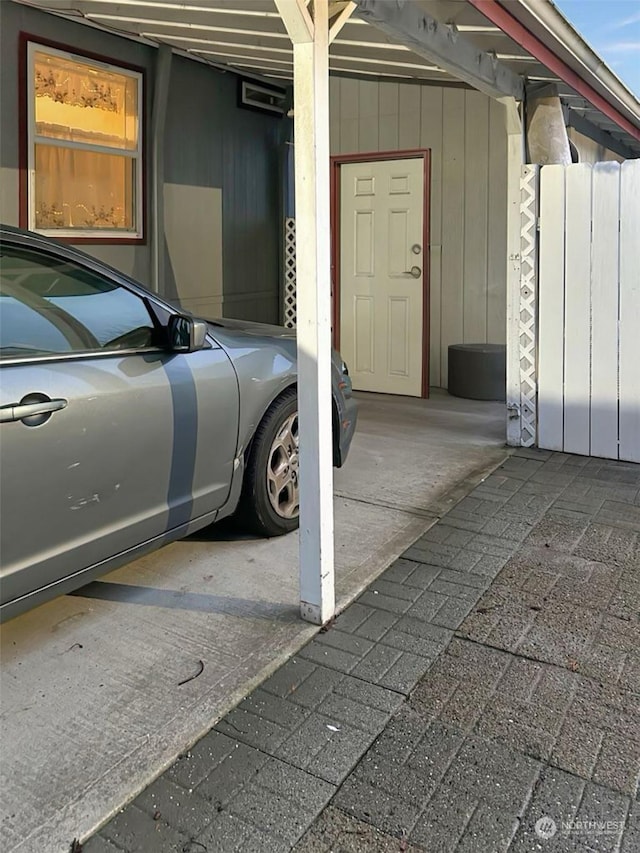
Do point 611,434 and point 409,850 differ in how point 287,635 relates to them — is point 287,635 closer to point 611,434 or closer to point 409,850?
point 409,850

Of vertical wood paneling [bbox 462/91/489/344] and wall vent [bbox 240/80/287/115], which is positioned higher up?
wall vent [bbox 240/80/287/115]

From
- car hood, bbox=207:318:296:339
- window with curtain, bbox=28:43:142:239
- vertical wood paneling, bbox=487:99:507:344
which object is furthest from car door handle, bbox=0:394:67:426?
vertical wood paneling, bbox=487:99:507:344

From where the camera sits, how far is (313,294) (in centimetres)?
278

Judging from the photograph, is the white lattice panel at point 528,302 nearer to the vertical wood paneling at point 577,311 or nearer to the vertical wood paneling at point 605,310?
the vertical wood paneling at point 577,311

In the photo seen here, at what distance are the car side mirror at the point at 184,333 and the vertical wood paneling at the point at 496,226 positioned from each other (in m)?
4.72

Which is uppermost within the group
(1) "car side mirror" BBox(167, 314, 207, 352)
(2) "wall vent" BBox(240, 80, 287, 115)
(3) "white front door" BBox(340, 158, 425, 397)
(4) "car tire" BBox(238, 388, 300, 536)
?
(2) "wall vent" BBox(240, 80, 287, 115)

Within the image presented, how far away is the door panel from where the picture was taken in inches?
94.3

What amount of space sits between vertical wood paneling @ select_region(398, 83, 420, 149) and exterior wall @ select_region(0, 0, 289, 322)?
1.33m

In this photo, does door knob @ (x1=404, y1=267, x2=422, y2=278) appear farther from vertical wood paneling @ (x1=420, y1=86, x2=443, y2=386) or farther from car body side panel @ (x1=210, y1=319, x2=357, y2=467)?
car body side panel @ (x1=210, y1=319, x2=357, y2=467)

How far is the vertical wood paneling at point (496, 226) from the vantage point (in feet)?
22.8

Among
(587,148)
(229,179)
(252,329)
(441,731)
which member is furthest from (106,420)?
(587,148)

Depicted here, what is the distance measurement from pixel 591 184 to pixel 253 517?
3185 millimetres

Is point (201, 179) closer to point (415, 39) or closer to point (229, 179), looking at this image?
point (229, 179)

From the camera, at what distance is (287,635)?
288 cm
